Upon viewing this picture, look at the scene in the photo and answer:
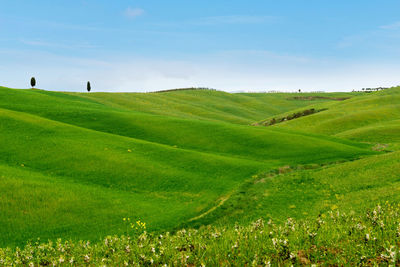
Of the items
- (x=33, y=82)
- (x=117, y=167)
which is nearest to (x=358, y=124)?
(x=117, y=167)

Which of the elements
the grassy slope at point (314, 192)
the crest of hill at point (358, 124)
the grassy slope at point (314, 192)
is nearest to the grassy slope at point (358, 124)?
the crest of hill at point (358, 124)

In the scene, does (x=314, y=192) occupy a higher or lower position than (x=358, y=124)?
lower

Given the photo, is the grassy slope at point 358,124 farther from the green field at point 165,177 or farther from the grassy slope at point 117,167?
the grassy slope at point 117,167

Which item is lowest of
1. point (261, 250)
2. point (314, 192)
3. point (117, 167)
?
point (314, 192)

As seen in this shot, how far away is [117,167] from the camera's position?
33.7 metres

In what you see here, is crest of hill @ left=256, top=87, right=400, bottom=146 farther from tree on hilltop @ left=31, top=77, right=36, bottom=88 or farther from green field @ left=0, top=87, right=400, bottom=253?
tree on hilltop @ left=31, top=77, right=36, bottom=88

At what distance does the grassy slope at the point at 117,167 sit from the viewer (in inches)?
923

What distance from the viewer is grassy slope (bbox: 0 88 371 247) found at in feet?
76.9

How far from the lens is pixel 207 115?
123125 mm

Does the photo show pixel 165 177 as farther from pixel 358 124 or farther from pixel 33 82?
pixel 33 82

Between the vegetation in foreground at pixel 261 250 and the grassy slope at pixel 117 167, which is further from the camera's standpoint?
the grassy slope at pixel 117 167

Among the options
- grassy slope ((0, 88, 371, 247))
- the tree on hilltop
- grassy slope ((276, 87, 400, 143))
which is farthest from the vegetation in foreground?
the tree on hilltop

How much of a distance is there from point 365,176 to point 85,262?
28.3 metres

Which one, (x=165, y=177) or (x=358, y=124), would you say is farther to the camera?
(x=358, y=124)
